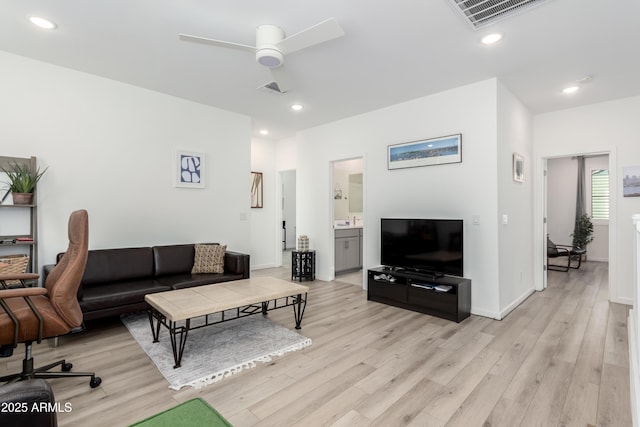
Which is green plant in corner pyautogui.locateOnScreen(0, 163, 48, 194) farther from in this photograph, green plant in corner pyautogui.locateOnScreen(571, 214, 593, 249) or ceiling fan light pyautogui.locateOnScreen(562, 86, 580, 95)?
green plant in corner pyautogui.locateOnScreen(571, 214, 593, 249)

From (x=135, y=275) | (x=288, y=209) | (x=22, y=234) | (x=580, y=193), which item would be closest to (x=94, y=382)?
(x=135, y=275)

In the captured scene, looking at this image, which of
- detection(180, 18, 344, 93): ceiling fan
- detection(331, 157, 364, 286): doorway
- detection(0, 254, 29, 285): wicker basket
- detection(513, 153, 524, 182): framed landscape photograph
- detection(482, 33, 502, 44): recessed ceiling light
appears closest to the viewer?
detection(180, 18, 344, 93): ceiling fan

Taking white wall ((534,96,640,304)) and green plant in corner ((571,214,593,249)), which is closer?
white wall ((534,96,640,304))

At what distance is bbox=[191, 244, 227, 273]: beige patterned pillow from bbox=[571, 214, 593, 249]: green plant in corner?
7257mm

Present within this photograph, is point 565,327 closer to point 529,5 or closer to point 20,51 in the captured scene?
point 529,5

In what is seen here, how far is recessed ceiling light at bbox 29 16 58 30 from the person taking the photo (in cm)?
252

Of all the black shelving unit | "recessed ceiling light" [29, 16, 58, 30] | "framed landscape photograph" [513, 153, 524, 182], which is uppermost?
"recessed ceiling light" [29, 16, 58, 30]

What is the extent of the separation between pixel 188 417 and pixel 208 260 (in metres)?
2.46

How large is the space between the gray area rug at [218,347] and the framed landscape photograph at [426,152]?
2.69 metres

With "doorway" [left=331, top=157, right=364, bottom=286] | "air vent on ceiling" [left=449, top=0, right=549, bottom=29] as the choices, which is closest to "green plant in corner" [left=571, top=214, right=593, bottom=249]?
"doorway" [left=331, top=157, right=364, bottom=286]

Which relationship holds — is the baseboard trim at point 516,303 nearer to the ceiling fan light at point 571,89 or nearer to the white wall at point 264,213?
the ceiling fan light at point 571,89

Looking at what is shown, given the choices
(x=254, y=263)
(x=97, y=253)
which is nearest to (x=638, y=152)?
(x=254, y=263)

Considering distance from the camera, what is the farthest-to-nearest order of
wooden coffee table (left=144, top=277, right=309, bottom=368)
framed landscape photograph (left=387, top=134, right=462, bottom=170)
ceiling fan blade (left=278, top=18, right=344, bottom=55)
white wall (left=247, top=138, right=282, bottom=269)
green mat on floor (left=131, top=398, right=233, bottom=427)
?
white wall (left=247, top=138, right=282, bottom=269), framed landscape photograph (left=387, top=134, right=462, bottom=170), wooden coffee table (left=144, top=277, right=309, bottom=368), ceiling fan blade (left=278, top=18, right=344, bottom=55), green mat on floor (left=131, top=398, right=233, bottom=427)

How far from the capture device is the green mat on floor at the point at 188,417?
5.56 ft
